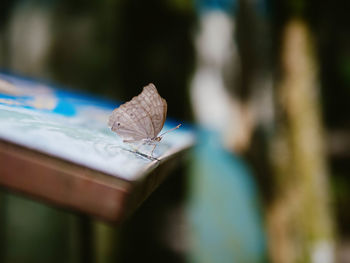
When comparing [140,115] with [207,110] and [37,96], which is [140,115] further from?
[207,110]

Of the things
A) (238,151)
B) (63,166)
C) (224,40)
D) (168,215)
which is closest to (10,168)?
(63,166)

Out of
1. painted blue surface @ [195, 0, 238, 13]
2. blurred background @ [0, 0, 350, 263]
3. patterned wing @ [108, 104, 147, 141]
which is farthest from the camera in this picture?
painted blue surface @ [195, 0, 238, 13]

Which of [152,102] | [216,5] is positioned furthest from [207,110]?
[152,102]

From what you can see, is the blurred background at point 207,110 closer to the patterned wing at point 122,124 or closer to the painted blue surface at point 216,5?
the painted blue surface at point 216,5

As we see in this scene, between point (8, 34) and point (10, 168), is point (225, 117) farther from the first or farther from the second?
point (10, 168)

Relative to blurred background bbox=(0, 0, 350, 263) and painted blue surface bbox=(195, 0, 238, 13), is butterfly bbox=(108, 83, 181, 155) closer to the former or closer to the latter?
blurred background bbox=(0, 0, 350, 263)

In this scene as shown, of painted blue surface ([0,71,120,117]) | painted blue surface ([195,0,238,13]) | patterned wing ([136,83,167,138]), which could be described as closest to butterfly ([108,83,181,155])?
patterned wing ([136,83,167,138])
